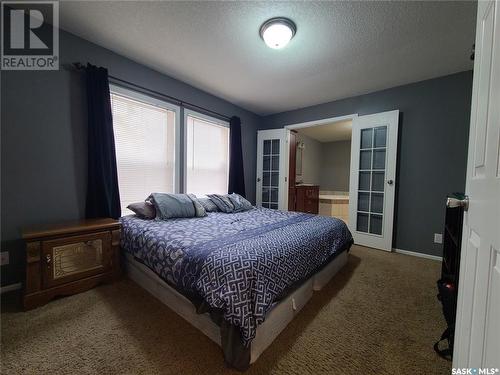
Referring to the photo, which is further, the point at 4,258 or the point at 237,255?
the point at 4,258

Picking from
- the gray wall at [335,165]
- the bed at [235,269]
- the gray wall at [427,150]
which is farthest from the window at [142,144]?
the gray wall at [335,165]

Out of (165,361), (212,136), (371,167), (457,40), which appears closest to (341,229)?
(371,167)

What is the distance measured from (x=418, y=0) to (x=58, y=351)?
11.6 feet

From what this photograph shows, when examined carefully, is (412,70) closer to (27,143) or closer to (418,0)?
(418,0)

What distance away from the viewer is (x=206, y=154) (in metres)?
3.60

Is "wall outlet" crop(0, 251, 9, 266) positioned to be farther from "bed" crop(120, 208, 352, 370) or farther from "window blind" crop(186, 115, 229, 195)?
"window blind" crop(186, 115, 229, 195)

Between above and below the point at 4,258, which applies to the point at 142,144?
above

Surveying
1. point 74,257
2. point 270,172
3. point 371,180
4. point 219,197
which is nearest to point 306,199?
point 270,172

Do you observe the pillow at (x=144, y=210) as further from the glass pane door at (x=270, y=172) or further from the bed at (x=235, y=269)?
the glass pane door at (x=270, y=172)

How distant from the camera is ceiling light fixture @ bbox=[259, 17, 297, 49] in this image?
1.85 meters

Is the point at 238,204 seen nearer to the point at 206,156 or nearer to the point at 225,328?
the point at 206,156

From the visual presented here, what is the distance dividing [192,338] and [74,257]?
4.29ft

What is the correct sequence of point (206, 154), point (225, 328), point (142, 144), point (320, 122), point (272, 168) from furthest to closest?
1. point (272, 168)
2. point (320, 122)
3. point (206, 154)
4. point (142, 144)
5. point (225, 328)

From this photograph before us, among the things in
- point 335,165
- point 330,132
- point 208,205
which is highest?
point 330,132
